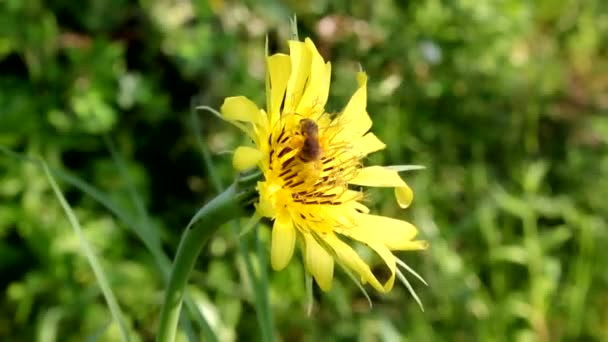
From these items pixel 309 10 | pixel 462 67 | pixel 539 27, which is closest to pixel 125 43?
pixel 309 10

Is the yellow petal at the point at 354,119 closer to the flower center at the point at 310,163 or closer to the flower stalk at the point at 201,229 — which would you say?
the flower center at the point at 310,163

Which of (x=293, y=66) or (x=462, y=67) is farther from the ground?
(x=293, y=66)

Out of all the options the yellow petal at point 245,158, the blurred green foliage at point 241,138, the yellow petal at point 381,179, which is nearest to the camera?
the yellow petal at point 245,158

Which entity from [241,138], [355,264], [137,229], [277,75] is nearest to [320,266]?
[355,264]

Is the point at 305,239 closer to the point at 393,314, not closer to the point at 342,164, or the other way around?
the point at 342,164

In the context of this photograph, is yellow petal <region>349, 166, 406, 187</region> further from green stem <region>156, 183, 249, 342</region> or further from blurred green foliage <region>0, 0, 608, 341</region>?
blurred green foliage <region>0, 0, 608, 341</region>

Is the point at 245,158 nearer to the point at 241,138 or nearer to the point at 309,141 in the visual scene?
the point at 309,141

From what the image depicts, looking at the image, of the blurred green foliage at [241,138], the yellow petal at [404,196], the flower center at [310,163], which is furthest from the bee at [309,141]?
the blurred green foliage at [241,138]
